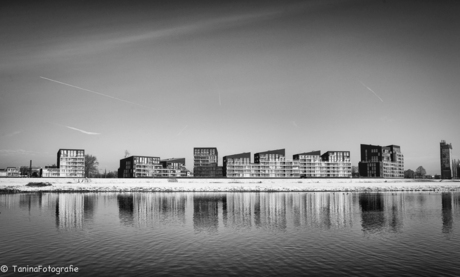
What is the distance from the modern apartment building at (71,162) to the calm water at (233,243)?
155827mm

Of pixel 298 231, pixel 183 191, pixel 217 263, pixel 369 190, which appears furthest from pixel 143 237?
pixel 369 190

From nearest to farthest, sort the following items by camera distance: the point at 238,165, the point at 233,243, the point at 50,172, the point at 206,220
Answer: the point at 233,243
the point at 206,220
the point at 50,172
the point at 238,165

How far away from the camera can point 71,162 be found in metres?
193

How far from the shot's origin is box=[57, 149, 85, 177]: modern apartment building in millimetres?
190750

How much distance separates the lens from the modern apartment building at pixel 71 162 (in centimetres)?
19075

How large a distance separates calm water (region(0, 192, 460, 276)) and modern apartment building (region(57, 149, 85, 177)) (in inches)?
6135

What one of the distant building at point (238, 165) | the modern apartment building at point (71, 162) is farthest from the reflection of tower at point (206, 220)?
the modern apartment building at point (71, 162)

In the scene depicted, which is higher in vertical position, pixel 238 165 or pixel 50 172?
pixel 238 165

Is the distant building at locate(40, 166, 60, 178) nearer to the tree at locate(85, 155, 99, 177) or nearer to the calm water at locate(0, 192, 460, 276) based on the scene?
the tree at locate(85, 155, 99, 177)

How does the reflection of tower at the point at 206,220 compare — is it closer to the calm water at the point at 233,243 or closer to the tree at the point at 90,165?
the calm water at the point at 233,243

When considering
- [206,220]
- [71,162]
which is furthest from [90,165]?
[206,220]

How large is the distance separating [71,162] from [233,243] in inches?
7335

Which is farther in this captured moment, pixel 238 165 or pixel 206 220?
pixel 238 165

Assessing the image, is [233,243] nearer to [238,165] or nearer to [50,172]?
[238,165]
